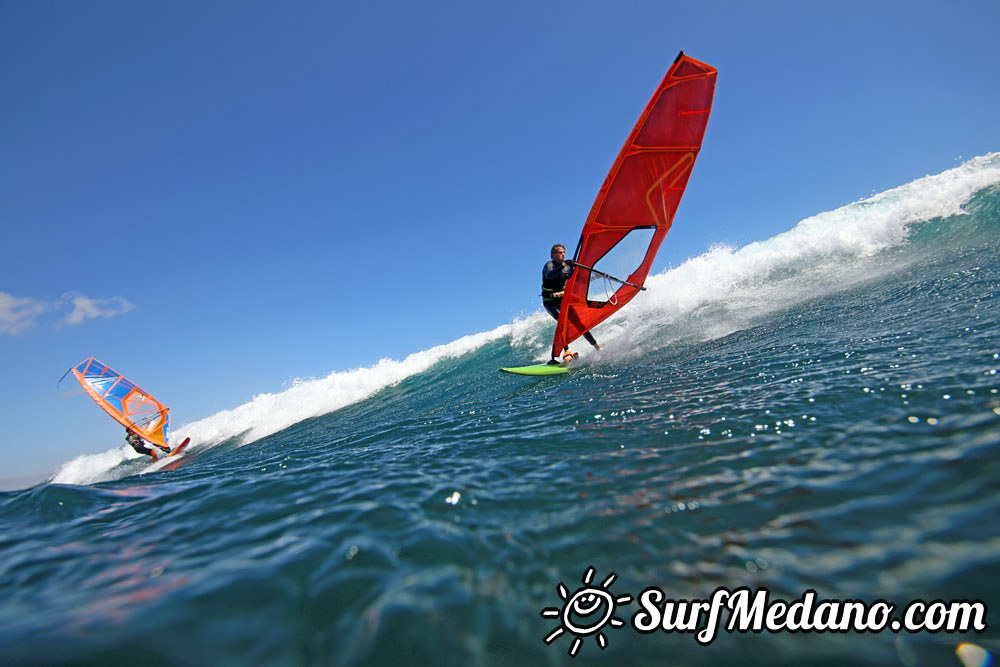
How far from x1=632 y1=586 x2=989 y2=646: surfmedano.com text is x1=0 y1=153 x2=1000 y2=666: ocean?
0.02 meters

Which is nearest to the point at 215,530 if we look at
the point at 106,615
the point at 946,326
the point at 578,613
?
the point at 106,615

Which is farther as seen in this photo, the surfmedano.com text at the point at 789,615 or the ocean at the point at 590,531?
the ocean at the point at 590,531

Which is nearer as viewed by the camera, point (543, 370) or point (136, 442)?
point (543, 370)

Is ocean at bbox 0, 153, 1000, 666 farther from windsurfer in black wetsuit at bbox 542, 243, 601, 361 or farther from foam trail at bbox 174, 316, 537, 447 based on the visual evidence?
foam trail at bbox 174, 316, 537, 447

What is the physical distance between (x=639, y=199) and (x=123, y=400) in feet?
71.8

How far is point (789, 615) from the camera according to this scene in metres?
1.71

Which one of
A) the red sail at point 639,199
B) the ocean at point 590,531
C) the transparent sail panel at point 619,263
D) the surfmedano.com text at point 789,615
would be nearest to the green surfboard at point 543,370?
the red sail at point 639,199

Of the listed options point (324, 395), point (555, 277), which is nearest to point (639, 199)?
point (555, 277)

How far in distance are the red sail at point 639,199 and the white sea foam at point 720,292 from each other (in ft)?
5.70

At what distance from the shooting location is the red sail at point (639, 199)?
9266mm

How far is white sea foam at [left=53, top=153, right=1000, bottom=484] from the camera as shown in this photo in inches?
489

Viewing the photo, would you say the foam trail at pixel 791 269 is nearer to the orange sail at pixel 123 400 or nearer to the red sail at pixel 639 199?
the red sail at pixel 639 199

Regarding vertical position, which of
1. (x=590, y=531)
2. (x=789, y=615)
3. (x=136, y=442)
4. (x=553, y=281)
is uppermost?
(x=553, y=281)

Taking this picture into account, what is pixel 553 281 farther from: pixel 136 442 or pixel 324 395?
pixel 136 442
